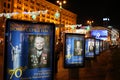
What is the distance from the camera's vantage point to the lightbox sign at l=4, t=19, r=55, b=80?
647 centimetres

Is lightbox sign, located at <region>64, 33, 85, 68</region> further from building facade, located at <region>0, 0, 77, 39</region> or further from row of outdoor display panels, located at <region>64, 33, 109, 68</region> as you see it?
building facade, located at <region>0, 0, 77, 39</region>

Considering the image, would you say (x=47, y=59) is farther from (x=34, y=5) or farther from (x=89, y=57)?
(x=34, y=5)

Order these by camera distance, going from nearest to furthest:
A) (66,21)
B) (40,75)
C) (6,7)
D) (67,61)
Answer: (40,75) → (67,61) → (6,7) → (66,21)

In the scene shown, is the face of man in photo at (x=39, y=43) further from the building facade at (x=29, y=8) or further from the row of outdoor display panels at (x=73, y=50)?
the building facade at (x=29, y=8)

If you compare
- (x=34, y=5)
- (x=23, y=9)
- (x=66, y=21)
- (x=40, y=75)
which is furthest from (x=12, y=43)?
(x=66, y=21)

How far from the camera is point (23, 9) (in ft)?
301

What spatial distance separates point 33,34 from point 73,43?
4.70 m

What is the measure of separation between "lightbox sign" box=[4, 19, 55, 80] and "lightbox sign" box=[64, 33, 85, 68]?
3.88 metres

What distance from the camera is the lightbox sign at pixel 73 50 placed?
443 inches

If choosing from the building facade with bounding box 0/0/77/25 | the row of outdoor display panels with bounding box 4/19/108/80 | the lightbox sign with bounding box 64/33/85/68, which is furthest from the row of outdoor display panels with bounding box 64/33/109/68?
the building facade with bounding box 0/0/77/25

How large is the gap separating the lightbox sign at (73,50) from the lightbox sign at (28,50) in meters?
3.88

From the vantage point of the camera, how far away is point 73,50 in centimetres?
1160

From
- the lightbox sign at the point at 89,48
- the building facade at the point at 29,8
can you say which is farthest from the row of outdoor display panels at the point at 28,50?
the building facade at the point at 29,8

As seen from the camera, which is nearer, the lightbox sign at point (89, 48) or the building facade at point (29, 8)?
the lightbox sign at point (89, 48)
